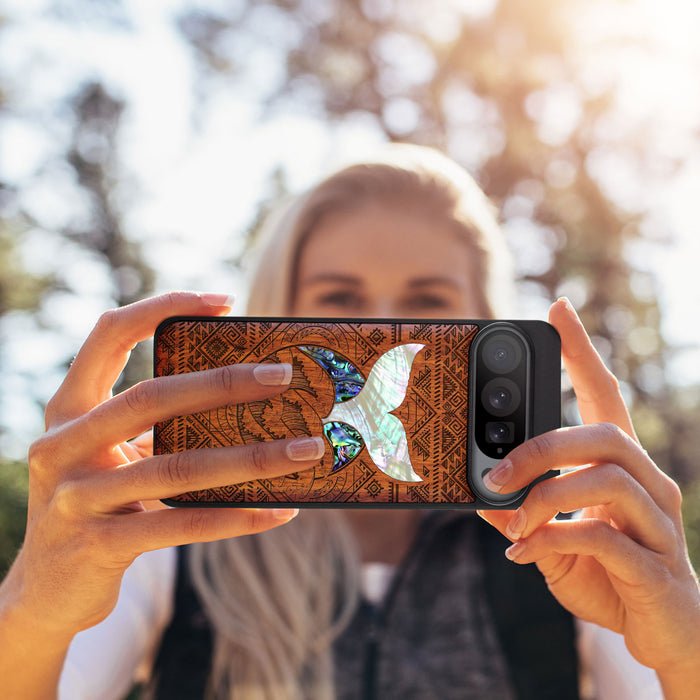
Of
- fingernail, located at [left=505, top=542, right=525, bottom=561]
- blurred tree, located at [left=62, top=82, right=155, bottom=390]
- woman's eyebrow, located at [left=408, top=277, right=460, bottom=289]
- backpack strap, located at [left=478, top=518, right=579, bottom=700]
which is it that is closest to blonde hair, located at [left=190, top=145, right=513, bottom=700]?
woman's eyebrow, located at [left=408, top=277, right=460, bottom=289]

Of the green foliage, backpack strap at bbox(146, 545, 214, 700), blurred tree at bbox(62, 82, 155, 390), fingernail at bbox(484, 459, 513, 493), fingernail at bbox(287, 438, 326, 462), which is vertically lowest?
backpack strap at bbox(146, 545, 214, 700)

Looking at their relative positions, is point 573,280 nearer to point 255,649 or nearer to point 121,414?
point 255,649

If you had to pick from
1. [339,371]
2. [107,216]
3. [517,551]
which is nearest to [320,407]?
[339,371]

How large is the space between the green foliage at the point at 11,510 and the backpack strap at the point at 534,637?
20.9ft

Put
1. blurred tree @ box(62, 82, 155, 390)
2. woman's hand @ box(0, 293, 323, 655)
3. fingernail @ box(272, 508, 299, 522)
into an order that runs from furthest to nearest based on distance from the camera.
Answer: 1. blurred tree @ box(62, 82, 155, 390)
2. fingernail @ box(272, 508, 299, 522)
3. woman's hand @ box(0, 293, 323, 655)

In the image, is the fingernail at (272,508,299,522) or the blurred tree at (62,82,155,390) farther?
the blurred tree at (62,82,155,390)

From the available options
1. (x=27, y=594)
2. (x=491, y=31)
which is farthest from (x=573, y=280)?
(x=27, y=594)

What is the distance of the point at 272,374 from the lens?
4.23 feet

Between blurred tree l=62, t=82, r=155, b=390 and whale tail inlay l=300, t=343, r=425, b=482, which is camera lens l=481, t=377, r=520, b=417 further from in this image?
blurred tree l=62, t=82, r=155, b=390

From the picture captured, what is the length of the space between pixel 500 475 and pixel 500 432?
0.17 metres

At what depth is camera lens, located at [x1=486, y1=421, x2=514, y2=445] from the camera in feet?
4.69

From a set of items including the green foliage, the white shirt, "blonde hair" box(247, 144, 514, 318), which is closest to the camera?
the white shirt

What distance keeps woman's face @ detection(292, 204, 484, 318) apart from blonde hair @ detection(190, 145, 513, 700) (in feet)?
0.27

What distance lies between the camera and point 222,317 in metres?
1.42
